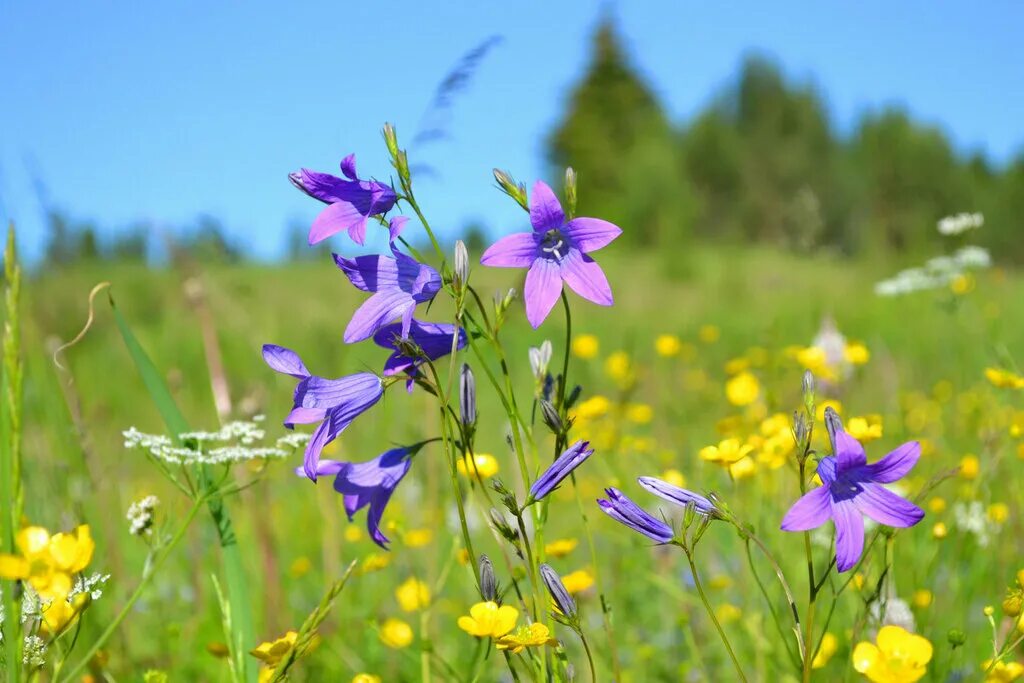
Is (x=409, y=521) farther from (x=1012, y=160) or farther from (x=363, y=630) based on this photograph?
(x=1012, y=160)

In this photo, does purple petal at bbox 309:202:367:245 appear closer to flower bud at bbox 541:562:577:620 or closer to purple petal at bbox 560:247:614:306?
purple petal at bbox 560:247:614:306

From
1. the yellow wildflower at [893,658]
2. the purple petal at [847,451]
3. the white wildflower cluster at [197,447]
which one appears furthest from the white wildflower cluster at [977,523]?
the white wildflower cluster at [197,447]

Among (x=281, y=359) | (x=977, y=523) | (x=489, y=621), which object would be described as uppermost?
(x=281, y=359)

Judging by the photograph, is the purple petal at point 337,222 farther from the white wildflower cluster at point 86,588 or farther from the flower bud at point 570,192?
the white wildflower cluster at point 86,588

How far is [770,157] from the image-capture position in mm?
33531

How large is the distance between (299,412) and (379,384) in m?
0.12

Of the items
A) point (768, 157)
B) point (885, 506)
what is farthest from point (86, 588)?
point (768, 157)

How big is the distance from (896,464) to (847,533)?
106 millimetres

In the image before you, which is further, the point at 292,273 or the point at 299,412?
the point at 292,273

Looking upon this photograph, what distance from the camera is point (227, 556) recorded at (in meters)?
1.38

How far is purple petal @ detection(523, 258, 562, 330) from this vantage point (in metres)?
1.08

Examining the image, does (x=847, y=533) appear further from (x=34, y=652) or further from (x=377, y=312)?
(x=34, y=652)

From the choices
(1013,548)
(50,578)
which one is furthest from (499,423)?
(50,578)

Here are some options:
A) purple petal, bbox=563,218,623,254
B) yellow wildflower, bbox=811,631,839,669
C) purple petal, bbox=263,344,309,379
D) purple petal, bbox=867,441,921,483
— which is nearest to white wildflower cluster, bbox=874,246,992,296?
yellow wildflower, bbox=811,631,839,669
